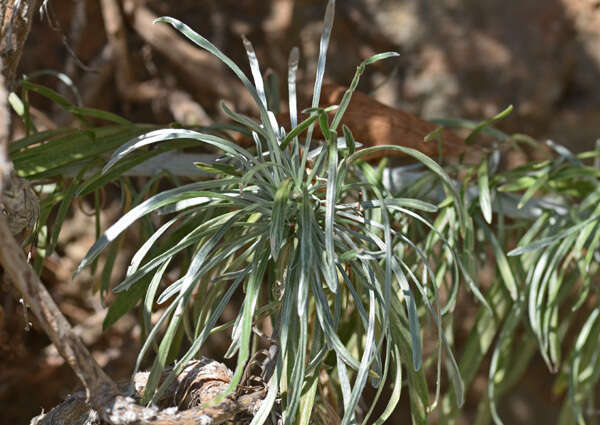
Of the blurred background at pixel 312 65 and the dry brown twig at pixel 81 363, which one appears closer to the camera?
the dry brown twig at pixel 81 363

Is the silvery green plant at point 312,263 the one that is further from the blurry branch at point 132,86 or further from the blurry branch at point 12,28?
the blurry branch at point 132,86

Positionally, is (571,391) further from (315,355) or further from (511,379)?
(315,355)

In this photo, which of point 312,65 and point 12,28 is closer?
point 12,28

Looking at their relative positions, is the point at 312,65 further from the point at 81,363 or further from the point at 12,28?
the point at 81,363

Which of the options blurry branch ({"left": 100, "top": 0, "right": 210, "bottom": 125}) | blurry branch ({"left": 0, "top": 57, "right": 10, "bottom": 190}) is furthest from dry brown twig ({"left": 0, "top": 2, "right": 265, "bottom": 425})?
blurry branch ({"left": 100, "top": 0, "right": 210, "bottom": 125})

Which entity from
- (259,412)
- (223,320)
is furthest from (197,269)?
(223,320)

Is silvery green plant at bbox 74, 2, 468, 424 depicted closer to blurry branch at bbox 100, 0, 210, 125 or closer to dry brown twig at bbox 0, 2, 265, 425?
dry brown twig at bbox 0, 2, 265, 425

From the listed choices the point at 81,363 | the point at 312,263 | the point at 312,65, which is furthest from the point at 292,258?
the point at 312,65

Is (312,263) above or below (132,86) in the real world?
below

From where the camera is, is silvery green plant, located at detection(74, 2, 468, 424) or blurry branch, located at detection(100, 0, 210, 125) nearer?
silvery green plant, located at detection(74, 2, 468, 424)

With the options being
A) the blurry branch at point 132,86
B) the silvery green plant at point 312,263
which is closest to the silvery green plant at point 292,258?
the silvery green plant at point 312,263
